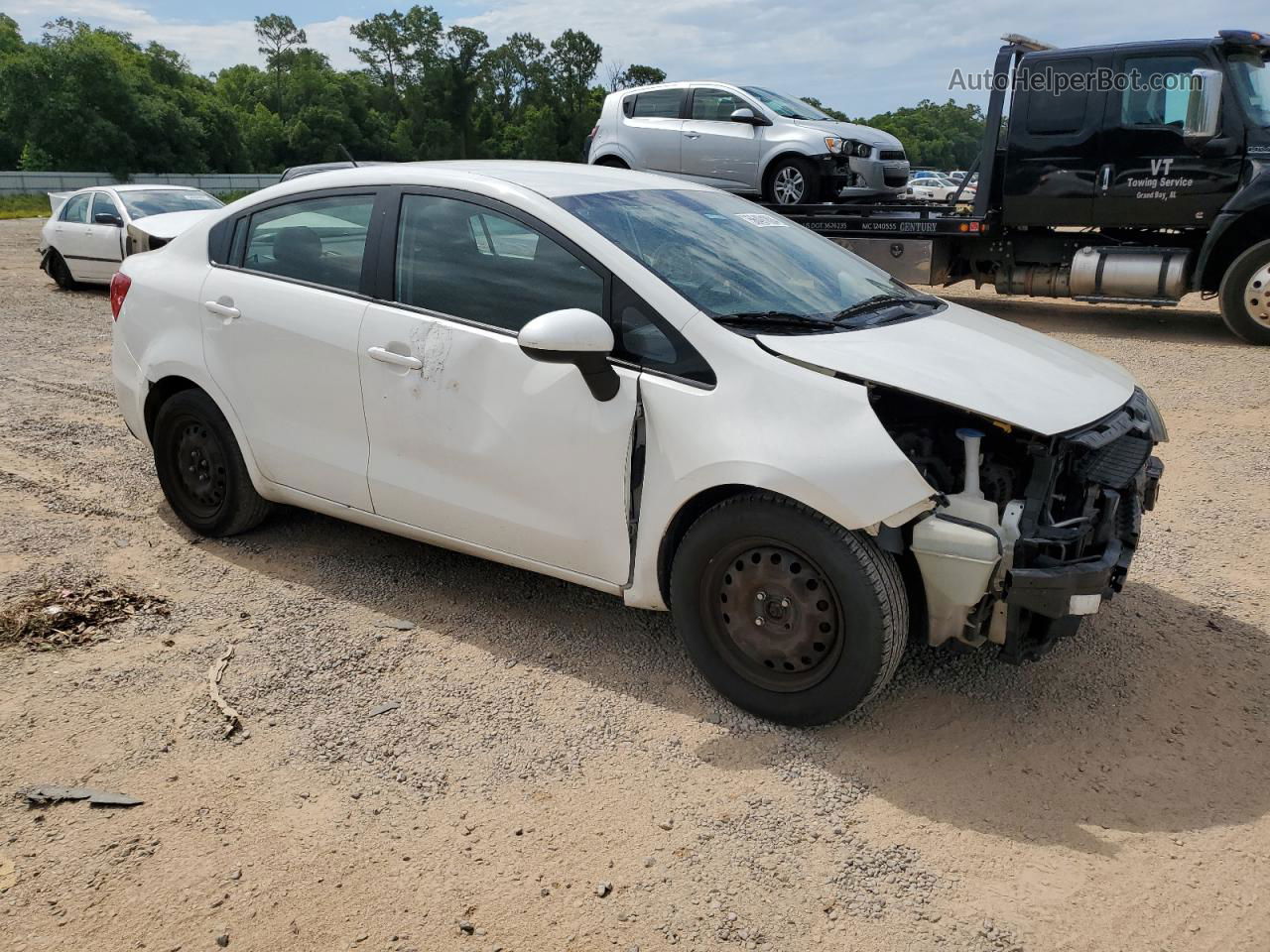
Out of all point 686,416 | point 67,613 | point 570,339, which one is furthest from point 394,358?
point 67,613

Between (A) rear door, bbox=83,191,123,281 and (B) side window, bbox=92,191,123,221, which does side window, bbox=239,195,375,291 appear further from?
(B) side window, bbox=92,191,123,221

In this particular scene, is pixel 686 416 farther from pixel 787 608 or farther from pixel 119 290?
pixel 119 290

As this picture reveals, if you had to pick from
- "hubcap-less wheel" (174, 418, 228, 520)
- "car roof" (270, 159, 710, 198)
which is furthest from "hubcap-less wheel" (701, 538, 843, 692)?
"hubcap-less wheel" (174, 418, 228, 520)

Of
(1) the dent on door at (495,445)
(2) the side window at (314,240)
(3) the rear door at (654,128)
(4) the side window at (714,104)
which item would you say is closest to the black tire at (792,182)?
(4) the side window at (714,104)

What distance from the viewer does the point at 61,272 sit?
15086 mm

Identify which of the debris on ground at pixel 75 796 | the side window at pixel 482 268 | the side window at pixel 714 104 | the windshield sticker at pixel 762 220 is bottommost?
the debris on ground at pixel 75 796

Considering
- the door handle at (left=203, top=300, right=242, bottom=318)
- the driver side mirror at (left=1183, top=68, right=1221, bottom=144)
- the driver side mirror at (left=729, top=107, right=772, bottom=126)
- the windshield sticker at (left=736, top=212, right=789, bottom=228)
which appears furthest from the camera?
the driver side mirror at (left=729, top=107, right=772, bottom=126)

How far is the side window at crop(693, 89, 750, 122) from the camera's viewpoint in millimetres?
13586

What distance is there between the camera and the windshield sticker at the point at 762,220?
4316 mm

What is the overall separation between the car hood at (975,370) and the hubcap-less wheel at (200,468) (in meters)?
2.74

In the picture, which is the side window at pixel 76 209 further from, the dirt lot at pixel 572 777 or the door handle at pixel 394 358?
the door handle at pixel 394 358

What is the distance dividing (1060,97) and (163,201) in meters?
11.1

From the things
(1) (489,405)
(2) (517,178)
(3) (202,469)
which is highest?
(2) (517,178)

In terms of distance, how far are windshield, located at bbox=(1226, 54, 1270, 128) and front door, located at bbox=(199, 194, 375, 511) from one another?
368 inches
